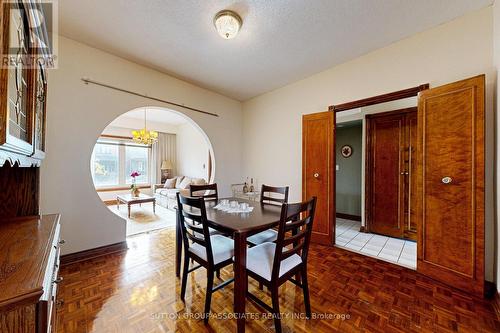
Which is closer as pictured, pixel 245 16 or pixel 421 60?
pixel 245 16

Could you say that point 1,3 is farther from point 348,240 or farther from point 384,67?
point 348,240

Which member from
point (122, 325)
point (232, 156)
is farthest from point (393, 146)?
point (122, 325)

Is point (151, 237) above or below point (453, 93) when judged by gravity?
below

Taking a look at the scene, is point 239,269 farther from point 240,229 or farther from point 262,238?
point 262,238

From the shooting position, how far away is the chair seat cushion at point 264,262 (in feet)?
4.64

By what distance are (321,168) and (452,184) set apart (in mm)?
1370

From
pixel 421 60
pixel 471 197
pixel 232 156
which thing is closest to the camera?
pixel 471 197

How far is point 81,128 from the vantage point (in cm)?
240

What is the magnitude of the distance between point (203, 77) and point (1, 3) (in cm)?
268

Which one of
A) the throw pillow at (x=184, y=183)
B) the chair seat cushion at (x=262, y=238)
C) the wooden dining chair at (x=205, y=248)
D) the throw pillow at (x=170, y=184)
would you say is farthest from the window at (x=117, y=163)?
the chair seat cushion at (x=262, y=238)

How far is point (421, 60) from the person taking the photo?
7.17ft

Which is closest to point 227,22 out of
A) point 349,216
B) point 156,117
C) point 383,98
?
point 383,98

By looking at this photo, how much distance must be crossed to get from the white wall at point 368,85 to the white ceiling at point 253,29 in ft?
0.48

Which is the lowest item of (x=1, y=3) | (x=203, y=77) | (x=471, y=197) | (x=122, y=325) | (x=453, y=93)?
(x=122, y=325)
